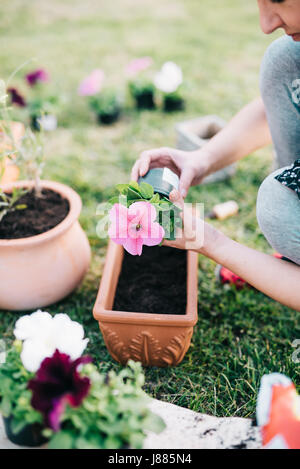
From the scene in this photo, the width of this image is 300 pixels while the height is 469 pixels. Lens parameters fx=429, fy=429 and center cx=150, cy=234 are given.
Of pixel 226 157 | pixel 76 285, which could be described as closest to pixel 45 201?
pixel 76 285

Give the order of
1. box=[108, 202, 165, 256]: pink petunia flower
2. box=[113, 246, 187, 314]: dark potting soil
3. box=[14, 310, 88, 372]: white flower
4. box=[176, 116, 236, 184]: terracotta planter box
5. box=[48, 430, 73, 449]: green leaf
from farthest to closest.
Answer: box=[176, 116, 236, 184]: terracotta planter box, box=[113, 246, 187, 314]: dark potting soil, box=[108, 202, 165, 256]: pink petunia flower, box=[14, 310, 88, 372]: white flower, box=[48, 430, 73, 449]: green leaf

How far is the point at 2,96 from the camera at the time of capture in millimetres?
1251

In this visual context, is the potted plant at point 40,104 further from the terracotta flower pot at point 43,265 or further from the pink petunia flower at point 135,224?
the pink petunia flower at point 135,224

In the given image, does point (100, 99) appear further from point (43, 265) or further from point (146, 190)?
point (146, 190)

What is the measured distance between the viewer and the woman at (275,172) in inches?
49.1

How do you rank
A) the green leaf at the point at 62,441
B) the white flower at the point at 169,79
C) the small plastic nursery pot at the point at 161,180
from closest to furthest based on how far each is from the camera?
the green leaf at the point at 62,441 < the small plastic nursery pot at the point at 161,180 < the white flower at the point at 169,79

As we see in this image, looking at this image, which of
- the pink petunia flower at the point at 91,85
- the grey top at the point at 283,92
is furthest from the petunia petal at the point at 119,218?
the pink petunia flower at the point at 91,85

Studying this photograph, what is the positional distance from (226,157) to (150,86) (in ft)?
4.91

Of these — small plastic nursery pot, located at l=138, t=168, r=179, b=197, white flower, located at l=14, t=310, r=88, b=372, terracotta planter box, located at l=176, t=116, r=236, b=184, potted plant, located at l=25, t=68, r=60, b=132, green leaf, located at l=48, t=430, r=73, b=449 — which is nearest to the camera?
green leaf, located at l=48, t=430, r=73, b=449

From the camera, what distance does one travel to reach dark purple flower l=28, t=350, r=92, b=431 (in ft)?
2.85

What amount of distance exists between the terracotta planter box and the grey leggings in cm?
72

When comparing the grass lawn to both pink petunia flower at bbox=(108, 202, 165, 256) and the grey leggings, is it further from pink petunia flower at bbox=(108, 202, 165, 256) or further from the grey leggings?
pink petunia flower at bbox=(108, 202, 165, 256)

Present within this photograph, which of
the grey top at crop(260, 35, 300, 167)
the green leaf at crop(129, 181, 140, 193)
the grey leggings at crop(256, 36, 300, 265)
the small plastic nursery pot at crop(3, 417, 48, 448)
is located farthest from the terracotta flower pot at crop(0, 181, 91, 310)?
the grey top at crop(260, 35, 300, 167)

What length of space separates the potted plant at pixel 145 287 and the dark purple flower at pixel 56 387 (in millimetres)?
338
